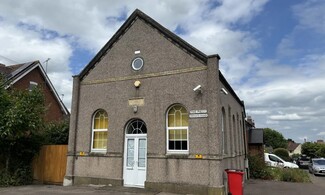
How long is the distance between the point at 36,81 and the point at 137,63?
50.7 ft

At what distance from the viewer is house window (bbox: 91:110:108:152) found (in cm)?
1418

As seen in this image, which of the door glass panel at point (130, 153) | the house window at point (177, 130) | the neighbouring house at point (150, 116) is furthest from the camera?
the door glass panel at point (130, 153)

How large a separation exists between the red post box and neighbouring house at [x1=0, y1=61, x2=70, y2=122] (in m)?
16.7

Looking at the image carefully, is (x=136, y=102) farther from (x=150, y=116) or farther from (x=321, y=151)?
(x=321, y=151)

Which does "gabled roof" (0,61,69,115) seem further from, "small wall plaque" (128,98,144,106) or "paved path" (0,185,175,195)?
"small wall plaque" (128,98,144,106)

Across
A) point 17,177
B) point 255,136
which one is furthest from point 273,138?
point 17,177

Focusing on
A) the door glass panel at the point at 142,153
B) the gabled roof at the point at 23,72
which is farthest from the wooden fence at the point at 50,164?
the gabled roof at the point at 23,72

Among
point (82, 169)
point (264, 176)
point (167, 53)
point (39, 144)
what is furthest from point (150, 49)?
point (264, 176)

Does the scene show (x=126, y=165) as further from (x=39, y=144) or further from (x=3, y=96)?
(x=3, y=96)

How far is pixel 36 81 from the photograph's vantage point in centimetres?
2556

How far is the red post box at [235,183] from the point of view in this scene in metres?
11.1

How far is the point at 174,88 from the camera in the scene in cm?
1261

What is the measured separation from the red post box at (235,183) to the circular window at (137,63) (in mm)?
6365

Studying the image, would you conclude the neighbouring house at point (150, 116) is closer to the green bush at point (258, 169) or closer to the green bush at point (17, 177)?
the green bush at point (17, 177)
